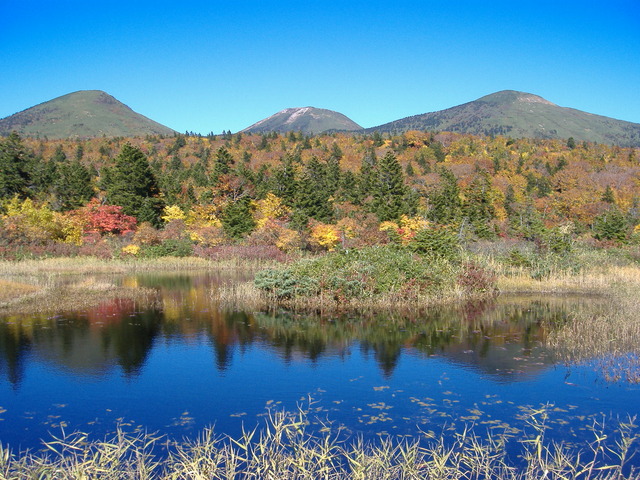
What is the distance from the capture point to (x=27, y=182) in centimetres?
5191

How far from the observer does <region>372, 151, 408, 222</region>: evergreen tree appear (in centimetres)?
4781

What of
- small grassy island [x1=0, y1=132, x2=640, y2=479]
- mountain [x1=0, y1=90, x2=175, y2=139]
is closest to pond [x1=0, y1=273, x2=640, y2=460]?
small grassy island [x1=0, y1=132, x2=640, y2=479]

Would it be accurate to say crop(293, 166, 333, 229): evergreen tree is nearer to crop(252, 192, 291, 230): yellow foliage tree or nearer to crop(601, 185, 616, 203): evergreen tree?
crop(252, 192, 291, 230): yellow foliage tree

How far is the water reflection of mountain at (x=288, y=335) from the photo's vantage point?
13375 mm

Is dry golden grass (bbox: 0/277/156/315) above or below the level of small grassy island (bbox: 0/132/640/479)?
below

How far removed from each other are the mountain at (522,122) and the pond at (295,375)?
13863cm

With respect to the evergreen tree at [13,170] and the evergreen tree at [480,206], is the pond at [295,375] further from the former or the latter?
the evergreen tree at [13,170]

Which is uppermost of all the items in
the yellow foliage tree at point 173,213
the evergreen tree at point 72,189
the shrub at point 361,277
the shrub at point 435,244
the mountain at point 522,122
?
the mountain at point 522,122

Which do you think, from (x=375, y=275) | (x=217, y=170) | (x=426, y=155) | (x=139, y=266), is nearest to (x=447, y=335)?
(x=375, y=275)

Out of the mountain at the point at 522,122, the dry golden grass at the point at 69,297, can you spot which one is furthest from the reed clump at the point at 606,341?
the mountain at the point at 522,122

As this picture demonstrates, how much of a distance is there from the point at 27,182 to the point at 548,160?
205ft

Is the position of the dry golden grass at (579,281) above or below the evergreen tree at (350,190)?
below

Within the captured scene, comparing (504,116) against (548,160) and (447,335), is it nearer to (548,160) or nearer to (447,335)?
(548,160)

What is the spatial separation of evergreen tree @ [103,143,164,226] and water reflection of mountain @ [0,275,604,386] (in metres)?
27.5
